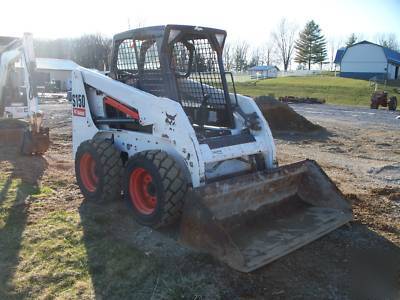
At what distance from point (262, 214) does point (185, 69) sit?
205 centimetres

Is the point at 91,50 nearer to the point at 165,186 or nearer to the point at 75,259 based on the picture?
the point at 165,186

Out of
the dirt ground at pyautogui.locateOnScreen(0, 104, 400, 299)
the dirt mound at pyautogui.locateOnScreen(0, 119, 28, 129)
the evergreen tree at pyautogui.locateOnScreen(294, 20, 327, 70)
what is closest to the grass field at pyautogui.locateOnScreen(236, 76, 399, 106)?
the dirt mound at pyautogui.locateOnScreen(0, 119, 28, 129)

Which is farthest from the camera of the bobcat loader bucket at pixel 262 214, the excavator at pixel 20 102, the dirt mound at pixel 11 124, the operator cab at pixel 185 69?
the dirt mound at pixel 11 124

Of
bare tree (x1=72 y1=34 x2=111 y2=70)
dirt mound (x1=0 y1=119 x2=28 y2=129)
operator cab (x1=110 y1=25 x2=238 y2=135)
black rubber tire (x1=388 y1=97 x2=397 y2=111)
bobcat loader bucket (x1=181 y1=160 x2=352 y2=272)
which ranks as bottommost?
black rubber tire (x1=388 y1=97 x2=397 y2=111)

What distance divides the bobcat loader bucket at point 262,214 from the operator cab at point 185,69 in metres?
0.98

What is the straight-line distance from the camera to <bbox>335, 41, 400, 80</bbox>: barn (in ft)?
182

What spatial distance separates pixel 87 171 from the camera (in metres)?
5.73

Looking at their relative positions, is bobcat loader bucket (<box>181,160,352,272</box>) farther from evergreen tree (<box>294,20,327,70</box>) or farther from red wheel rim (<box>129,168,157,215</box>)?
evergreen tree (<box>294,20,327,70</box>)

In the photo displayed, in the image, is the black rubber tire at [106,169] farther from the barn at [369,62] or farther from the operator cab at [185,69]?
the barn at [369,62]

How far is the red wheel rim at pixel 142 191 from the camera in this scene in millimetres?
4777

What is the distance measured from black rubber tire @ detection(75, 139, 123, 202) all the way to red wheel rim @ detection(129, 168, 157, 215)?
0.48m

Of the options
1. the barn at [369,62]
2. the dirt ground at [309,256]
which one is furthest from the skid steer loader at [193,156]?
the barn at [369,62]

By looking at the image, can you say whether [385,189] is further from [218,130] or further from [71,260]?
[71,260]

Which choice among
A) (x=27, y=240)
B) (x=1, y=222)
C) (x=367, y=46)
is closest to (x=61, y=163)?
(x=1, y=222)
